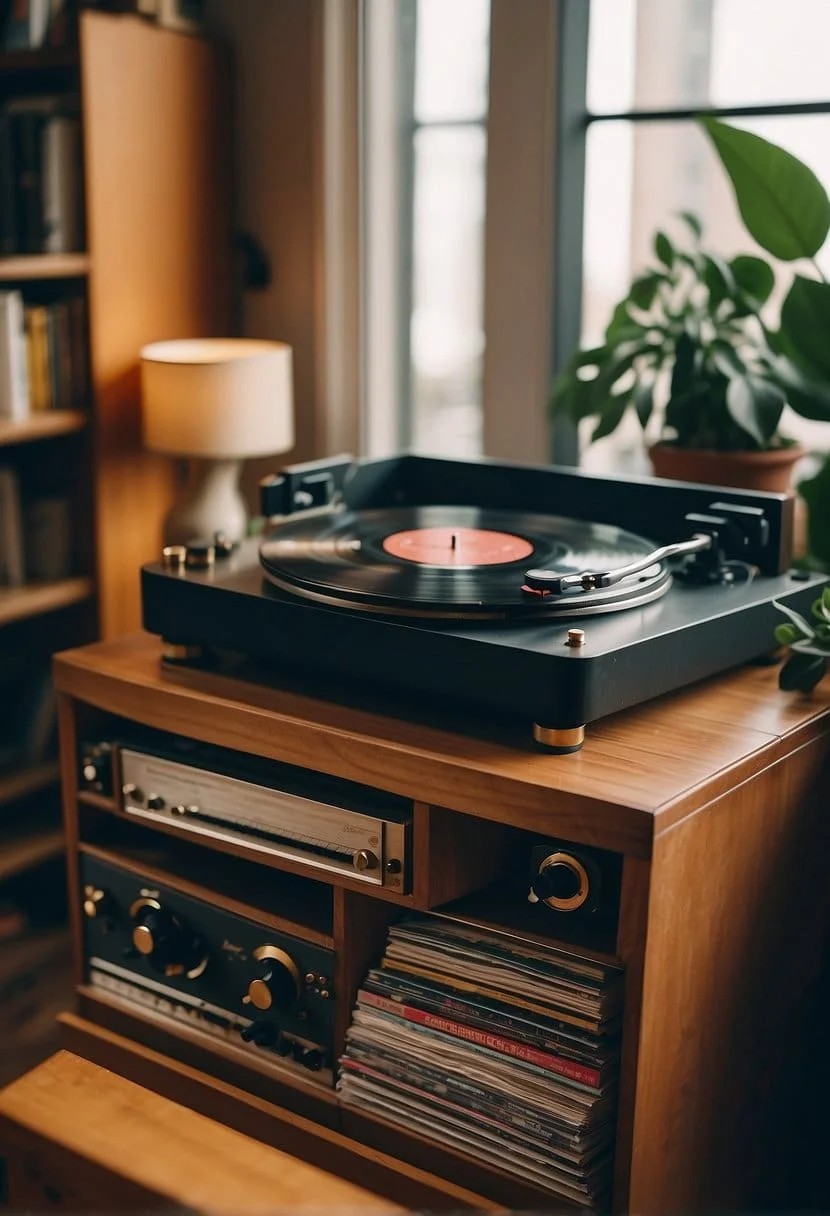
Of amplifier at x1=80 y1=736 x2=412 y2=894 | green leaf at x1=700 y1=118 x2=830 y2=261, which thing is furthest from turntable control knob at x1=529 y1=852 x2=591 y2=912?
green leaf at x1=700 y1=118 x2=830 y2=261

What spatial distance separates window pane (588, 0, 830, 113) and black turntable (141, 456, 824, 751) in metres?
0.78

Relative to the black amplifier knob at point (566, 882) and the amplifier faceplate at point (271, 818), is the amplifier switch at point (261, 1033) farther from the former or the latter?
the black amplifier knob at point (566, 882)

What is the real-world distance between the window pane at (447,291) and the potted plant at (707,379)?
542 mm

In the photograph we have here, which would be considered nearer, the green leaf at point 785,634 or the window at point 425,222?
the green leaf at point 785,634

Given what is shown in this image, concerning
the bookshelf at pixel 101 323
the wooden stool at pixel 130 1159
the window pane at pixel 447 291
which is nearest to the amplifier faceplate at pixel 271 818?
the wooden stool at pixel 130 1159

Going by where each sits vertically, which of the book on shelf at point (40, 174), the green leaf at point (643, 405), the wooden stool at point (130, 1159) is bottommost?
the wooden stool at point (130, 1159)

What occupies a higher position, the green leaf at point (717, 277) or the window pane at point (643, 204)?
the window pane at point (643, 204)

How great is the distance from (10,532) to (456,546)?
1.12 metres

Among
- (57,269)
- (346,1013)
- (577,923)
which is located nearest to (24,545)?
(57,269)

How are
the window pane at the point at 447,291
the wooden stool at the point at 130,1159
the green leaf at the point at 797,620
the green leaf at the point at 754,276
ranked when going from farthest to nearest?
1. the window pane at the point at 447,291
2. the green leaf at the point at 754,276
3. the green leaf at the point at 797,620
4. the wooden stool at the point at 130,1159

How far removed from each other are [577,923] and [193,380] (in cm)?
115

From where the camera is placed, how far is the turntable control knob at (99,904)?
140 cm

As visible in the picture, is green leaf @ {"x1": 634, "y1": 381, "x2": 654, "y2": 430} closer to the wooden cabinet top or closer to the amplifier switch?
the wooden cabinet top

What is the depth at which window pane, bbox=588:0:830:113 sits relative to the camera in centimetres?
189
